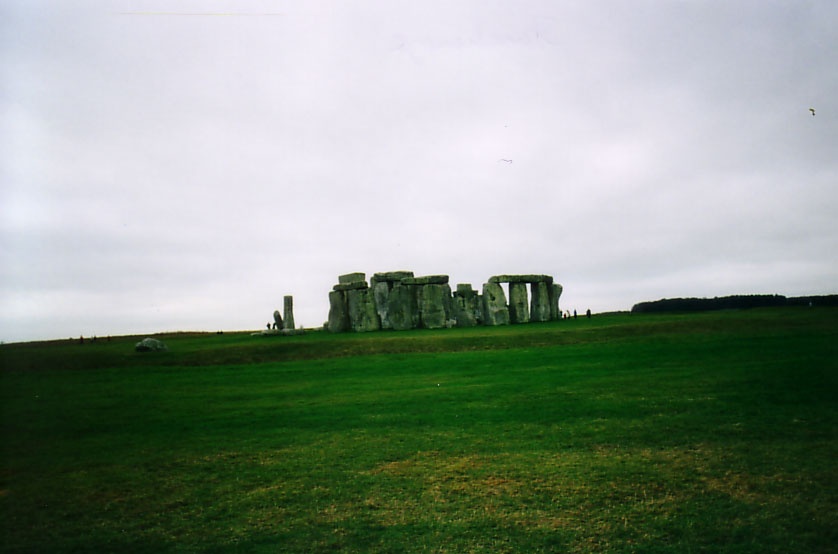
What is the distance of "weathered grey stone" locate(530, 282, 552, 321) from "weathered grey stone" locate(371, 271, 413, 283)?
7.87 m

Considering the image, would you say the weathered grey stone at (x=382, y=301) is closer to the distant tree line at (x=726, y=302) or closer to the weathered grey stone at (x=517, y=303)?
the weathered grey stone at (x=517, y=303)

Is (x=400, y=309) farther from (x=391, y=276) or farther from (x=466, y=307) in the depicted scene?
(x=466, y=307)

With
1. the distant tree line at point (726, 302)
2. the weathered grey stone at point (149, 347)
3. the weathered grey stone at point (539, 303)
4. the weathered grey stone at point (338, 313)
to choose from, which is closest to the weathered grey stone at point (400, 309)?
the weathered grey stone at point (338, 313)

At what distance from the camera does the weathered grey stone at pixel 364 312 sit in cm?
3322

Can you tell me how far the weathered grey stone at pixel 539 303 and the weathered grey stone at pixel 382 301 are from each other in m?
9.12

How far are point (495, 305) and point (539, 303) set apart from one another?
12.1 feet

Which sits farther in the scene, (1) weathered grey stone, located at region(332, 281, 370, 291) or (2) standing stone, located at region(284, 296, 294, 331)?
(2) standing stone, located at region(284, 296, 294, 331)

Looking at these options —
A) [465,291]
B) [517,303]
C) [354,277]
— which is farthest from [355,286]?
[517,303]

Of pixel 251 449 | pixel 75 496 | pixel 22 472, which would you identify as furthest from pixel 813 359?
pixel 22 472

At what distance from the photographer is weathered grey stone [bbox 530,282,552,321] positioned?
36.9m

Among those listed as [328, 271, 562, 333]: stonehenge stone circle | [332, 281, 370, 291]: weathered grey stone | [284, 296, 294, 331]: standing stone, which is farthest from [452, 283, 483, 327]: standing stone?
[284, 296, 294, 331]: standing stone

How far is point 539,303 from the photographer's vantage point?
121 feet

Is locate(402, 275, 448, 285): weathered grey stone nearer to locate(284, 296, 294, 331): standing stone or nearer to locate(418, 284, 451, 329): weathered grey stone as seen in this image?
locate(418, 284, 451, 329): weathered grey stone

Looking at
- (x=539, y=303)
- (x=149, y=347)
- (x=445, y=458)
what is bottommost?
(x=445, y=458)
